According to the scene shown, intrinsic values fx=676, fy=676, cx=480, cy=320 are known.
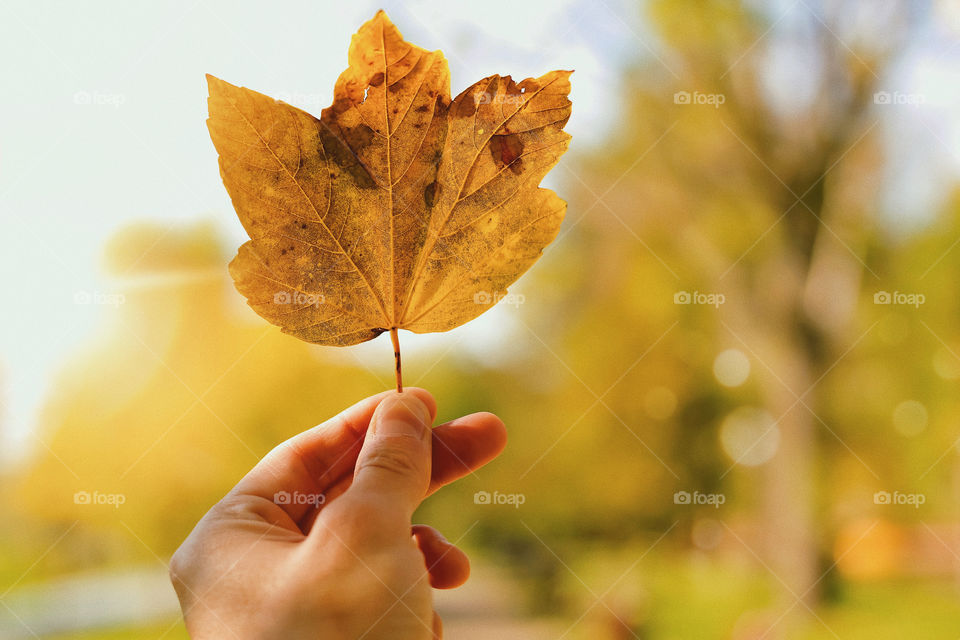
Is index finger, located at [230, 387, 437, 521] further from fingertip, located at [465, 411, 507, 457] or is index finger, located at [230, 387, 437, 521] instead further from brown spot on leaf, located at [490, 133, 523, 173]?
brown spot on leaf, located at [490, 133, 523, 173]

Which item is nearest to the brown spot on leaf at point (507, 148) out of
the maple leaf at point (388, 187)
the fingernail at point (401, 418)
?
the maple leaf at point (388, 187)

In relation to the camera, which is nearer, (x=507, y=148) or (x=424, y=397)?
(x=507, y=148)

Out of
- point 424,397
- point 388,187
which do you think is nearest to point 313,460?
point 424,397

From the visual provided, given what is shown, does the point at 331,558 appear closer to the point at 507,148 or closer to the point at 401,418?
the point at 401,418

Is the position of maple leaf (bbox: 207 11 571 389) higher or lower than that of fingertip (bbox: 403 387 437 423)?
higher

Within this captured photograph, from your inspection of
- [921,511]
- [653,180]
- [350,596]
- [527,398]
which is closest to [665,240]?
[653,180]

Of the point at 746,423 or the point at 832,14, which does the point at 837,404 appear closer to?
the point at 746,423

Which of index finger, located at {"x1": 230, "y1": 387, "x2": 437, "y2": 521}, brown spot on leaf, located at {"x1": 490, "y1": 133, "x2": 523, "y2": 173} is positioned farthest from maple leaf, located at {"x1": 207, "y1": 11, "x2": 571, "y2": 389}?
index finger, located at {"x1": 230, "y1": 387, "x2": 437, "y2": 521}

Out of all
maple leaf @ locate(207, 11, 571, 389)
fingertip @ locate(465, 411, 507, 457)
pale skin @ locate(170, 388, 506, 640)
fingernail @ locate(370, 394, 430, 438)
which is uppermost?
maple leaf @ locate(207, 11, 571, 389)
